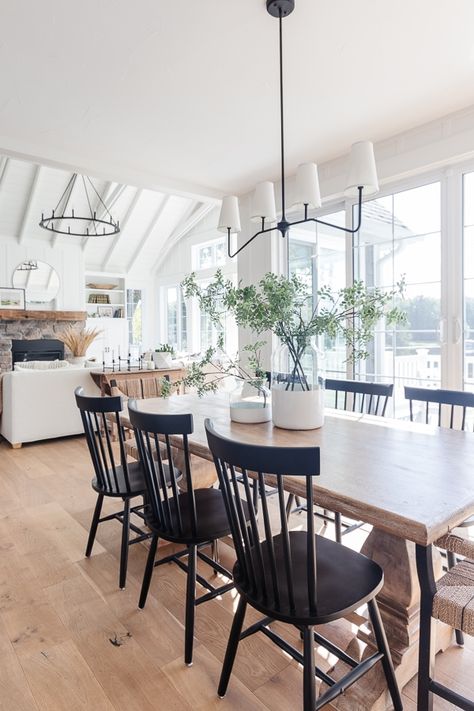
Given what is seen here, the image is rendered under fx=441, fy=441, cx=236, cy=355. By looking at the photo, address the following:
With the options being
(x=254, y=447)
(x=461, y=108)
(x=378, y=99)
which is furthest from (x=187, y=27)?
(x=254, y=447)

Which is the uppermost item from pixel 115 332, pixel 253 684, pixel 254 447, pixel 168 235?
pixel 168 235

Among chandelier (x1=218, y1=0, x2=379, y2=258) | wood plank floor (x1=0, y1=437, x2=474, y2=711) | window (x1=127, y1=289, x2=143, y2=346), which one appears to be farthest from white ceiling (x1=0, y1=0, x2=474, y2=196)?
window (x1=127, y1=289, x2=143, y2=346)

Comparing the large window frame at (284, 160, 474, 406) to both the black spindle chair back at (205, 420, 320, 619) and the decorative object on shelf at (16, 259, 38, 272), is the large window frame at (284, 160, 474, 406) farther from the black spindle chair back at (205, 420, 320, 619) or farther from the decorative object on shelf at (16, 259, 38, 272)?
the decorative object on shelf at (16, 259, 38, 272)

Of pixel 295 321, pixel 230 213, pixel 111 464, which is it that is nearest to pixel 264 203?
pixel 230 213

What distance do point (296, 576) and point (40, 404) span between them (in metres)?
4.05

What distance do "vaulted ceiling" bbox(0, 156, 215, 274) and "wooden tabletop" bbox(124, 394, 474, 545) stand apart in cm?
538

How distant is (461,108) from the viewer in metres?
2.86

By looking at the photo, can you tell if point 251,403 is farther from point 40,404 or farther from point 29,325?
point 29,325

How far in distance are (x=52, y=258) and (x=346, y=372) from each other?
717 cm

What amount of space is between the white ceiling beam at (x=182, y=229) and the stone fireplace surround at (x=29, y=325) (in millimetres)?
2488

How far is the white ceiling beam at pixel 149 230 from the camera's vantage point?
29.5 feet

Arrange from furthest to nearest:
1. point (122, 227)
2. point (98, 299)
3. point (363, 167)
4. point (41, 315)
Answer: point (98, 299) < point (122, 227) < point (41, 315) < point (363, 167)

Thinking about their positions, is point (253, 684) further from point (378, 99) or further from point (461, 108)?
Answer: point (461, 108)

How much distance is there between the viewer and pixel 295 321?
6.32ft
